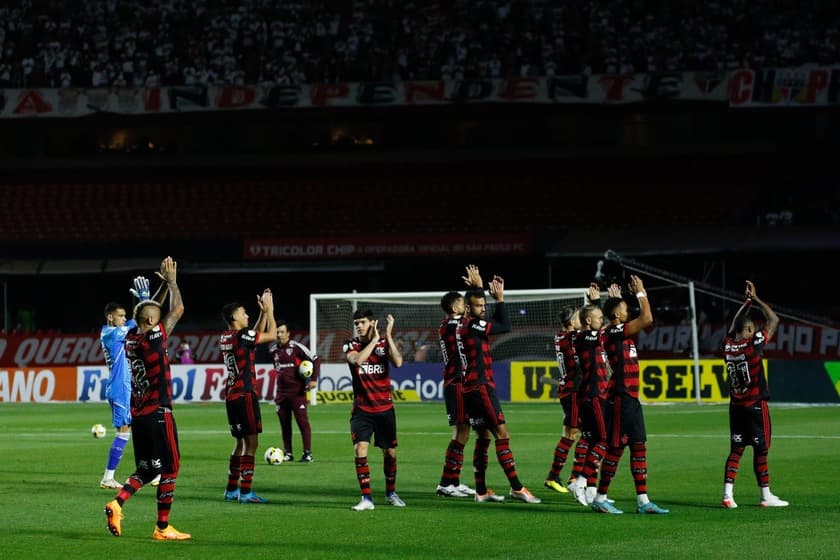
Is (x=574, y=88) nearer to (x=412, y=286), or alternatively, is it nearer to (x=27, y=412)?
(x=412, y=286)

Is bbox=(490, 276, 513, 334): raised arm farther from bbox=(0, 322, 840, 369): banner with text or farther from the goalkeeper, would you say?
bbox=(0, 322, 840, 369): banner with text

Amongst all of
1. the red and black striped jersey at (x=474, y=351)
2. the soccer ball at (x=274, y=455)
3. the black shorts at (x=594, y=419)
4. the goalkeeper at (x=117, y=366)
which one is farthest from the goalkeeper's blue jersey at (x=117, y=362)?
the black shorts at (x=594, y=419)

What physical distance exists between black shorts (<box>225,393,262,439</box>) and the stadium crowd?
112ft

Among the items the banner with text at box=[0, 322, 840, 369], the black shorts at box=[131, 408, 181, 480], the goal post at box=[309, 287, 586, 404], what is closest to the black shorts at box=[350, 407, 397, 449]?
the black shorts at box=[131, 408, 181, 480]

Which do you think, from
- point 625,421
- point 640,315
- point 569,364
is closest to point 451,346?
point 569,364

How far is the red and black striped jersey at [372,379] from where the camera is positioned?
46.7 feet

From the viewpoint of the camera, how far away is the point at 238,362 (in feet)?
49.9

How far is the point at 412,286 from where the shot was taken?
49688mm

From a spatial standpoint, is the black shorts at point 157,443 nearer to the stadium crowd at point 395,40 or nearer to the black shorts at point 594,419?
the black shorts at point 594,419

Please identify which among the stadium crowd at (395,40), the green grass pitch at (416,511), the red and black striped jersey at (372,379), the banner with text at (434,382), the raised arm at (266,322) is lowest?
the green grass pitch at (416,511)

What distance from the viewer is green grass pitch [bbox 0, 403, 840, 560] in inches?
443

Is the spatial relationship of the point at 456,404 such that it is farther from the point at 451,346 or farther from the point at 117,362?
the point at 117,362

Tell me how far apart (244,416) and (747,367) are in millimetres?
5640

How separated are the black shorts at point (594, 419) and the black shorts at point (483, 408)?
0.92 meters
